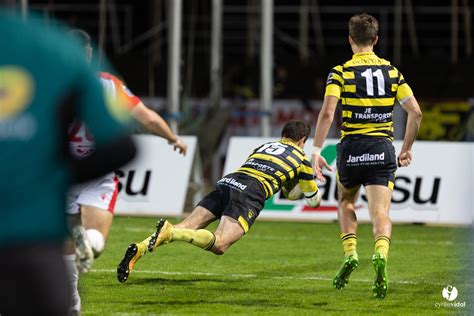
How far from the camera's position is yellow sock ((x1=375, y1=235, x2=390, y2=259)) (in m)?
Result: 8.64

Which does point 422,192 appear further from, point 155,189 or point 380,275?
point 380,275

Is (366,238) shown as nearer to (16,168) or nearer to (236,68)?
(236,68)

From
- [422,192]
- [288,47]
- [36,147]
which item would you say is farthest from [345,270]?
[288,47]

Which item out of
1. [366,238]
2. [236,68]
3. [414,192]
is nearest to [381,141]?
[366,238]

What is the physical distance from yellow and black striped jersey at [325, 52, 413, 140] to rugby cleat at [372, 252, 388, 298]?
110 cm

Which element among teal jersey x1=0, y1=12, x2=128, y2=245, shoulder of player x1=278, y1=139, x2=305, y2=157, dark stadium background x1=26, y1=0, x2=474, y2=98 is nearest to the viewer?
teal jersey x1=0, y1=12, x2=128, y2=245

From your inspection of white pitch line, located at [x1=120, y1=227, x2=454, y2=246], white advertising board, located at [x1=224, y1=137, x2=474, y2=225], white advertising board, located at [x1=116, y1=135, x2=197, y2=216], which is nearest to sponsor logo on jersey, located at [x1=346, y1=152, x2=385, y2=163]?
white pitch line, located at [x1=120, y1=227, x2=454, y2=246]

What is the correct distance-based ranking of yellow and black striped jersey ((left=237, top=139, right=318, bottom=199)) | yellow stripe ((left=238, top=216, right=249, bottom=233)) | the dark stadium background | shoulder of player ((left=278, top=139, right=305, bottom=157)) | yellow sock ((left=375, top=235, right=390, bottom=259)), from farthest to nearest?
the dark stadium background < shoulder of player ((left=278, top=139, right=305, bottom=157)) < yellow and black striped jersey ((left=237, top=139, right=318, bottom=199)) < yellow stripe ((left=238, top=216, right=249, bottom=233)) < yellow sock ((left=375, top=235, right=390, bottom=259))

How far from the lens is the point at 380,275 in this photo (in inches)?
335

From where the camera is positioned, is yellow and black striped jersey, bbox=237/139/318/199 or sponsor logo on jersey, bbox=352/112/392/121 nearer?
sponsor logo on jersey, bbox=352/112/392/121

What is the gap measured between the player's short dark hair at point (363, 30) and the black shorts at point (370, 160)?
756 millimetres

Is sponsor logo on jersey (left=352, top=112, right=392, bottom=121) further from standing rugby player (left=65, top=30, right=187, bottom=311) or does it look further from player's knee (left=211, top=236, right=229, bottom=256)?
standing rugby player (left=65, top=30, right=187, bottom=311)

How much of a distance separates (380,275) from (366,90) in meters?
1.45

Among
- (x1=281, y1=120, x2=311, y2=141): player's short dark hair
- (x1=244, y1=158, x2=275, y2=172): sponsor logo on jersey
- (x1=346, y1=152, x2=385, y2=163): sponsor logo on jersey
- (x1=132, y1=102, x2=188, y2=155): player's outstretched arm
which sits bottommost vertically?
(x1=244, y1=158, x2=275, y2=172): sponsor logo on jersey
